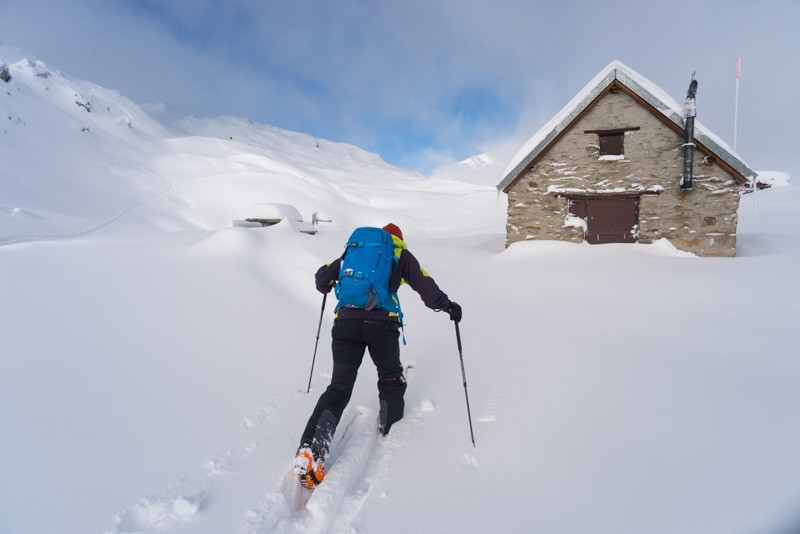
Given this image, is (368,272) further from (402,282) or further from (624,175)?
(624,175)

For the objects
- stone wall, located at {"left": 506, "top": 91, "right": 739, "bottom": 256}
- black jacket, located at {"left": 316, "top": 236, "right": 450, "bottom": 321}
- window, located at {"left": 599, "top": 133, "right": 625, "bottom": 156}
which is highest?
window, located at {"left": 599, "top": 133, "right": 625, "bottom": 156}

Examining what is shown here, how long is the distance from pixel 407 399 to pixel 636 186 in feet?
32.7

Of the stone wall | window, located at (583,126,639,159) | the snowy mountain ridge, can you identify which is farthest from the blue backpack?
the snowy mountain ridge

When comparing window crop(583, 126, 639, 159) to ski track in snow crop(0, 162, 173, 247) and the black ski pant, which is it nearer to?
the black ski pant

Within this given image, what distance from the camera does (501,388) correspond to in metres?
3.45

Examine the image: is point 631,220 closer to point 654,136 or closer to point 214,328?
point 654,136

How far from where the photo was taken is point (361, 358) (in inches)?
111

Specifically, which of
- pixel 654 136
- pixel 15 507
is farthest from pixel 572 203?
pixel 15 507

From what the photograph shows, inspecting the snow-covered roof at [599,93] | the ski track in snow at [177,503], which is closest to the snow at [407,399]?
the ski track in snow at [177,503]

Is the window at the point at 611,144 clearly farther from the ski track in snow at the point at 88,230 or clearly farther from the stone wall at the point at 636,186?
the ski track in snow at the point at 88,230

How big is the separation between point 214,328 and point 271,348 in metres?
0.79

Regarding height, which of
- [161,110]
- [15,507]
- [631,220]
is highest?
[161,110]

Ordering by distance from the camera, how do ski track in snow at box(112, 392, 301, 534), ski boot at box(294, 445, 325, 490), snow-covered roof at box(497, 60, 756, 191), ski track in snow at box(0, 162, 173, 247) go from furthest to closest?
ski track in snow at box(0, 162, 173, 247)
snow-covered roof at box(497, 60, 756, 191)
ski boot at box(294, 445, 325, 490)
ski track in snow at box(112, 392, 301, 534)

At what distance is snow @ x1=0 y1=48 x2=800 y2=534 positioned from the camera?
1981mm
